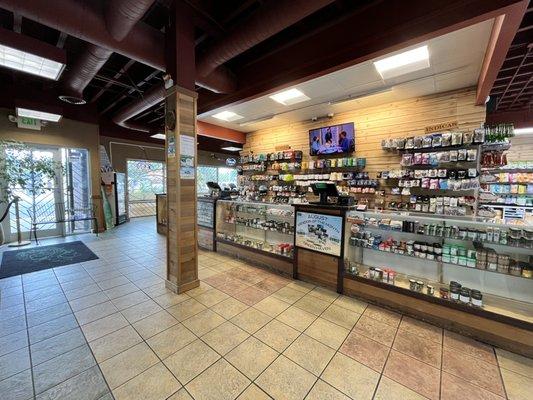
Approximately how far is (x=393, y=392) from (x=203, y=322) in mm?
1706

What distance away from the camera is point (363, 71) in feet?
10.6

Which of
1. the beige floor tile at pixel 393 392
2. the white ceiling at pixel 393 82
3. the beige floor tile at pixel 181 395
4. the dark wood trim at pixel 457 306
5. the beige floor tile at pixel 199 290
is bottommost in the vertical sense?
the beige floor tile at pixel 393 392

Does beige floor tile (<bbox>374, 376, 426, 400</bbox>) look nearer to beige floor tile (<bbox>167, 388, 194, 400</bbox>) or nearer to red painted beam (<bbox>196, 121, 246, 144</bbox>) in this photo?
beige floor tile (<bbox>167, 388, 194, 400</bbox>)

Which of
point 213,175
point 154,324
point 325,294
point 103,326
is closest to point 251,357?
point 154,324

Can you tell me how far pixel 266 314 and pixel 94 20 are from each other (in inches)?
143

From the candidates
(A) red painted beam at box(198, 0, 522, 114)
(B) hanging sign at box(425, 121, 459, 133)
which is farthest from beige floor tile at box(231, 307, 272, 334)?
(B) hanging sign at box(425, 121, 459, 133)

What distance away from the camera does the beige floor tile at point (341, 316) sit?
2338 mm

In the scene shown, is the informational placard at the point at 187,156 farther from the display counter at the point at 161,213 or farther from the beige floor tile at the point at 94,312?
the display counter at the point at 161,213

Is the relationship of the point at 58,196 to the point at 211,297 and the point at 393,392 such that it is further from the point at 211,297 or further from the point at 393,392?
the point at 393,392

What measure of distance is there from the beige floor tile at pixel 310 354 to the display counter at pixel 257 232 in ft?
4.59

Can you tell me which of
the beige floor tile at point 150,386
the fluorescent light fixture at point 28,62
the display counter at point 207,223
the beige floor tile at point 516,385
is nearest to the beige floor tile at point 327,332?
the beige floor tile at point 516,385

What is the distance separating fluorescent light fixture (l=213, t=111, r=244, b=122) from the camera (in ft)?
17.2

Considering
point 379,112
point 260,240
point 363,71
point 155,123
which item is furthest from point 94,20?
point 155,123

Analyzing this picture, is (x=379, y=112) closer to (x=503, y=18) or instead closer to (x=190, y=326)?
(x=503, y=18)
